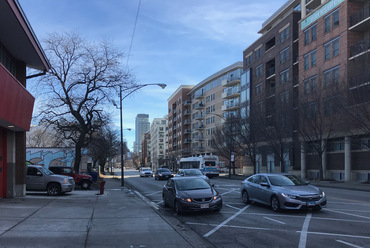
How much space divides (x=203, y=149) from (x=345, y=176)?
59.9m

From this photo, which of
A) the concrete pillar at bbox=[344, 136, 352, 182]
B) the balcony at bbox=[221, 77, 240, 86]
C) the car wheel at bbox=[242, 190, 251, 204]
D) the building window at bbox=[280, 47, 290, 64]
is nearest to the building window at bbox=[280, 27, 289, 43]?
the building window at bbox=[280, 47, 290, 64]

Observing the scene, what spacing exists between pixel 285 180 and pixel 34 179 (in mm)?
14690

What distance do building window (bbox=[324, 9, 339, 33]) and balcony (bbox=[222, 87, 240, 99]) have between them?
36.4m

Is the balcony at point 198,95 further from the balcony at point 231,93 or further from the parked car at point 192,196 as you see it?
the parked car at point 192,196

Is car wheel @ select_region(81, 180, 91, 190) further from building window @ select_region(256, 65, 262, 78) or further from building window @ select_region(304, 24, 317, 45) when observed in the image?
building window @ select_region(256, 65, 262, 78)

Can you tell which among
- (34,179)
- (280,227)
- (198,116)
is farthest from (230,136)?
(198,116)

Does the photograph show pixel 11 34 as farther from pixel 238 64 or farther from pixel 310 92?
pixel 238 64

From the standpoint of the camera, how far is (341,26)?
36156 mm

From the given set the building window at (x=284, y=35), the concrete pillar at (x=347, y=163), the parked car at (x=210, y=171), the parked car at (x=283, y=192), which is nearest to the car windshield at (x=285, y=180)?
the parked car at (x=283, y=192)

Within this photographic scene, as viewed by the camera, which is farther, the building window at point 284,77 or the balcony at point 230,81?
the balcony at point 230,81

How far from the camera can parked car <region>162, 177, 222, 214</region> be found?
11.7m

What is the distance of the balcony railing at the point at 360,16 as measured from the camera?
3322cm

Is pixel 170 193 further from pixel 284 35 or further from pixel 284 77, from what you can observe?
pixel 284 35

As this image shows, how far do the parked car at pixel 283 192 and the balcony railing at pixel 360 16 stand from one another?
27505mm
